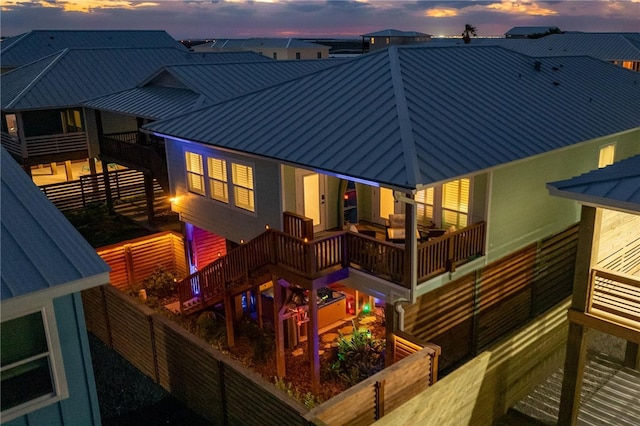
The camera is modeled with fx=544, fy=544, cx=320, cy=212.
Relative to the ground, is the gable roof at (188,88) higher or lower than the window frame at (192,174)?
higher

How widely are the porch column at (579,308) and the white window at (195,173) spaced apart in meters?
11.2

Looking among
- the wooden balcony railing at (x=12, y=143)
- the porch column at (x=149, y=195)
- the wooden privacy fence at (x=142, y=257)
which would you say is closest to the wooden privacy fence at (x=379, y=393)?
the wooden privacy fence at (x=142, y=257)

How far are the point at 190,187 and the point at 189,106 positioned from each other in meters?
4.24

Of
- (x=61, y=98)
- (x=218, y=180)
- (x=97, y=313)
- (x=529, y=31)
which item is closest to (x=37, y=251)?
(x=97, y=313)

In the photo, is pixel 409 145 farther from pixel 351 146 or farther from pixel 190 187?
pixel 190 187

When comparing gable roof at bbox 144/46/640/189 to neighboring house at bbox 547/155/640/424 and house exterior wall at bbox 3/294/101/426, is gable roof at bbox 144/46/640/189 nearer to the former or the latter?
neighboring house at bbox 547/155/640/424

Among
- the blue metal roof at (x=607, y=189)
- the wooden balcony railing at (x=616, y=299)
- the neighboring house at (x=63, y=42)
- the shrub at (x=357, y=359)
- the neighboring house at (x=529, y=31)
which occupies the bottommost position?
the shrub at (x=357, y=359)

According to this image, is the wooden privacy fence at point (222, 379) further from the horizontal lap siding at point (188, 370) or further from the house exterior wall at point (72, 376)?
the house exterior wall at point (72, 376)

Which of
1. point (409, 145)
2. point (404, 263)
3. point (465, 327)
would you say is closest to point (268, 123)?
point (409, 145)

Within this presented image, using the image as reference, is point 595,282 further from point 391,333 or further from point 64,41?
point 64,41

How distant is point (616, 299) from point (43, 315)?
34.3 feet

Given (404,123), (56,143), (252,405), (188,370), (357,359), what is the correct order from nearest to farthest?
(252,405) → (188,370) → (404,123) → (357,359) → (56,143)

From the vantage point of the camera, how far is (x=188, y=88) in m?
22.6

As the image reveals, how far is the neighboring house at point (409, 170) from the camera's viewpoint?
12.1m
